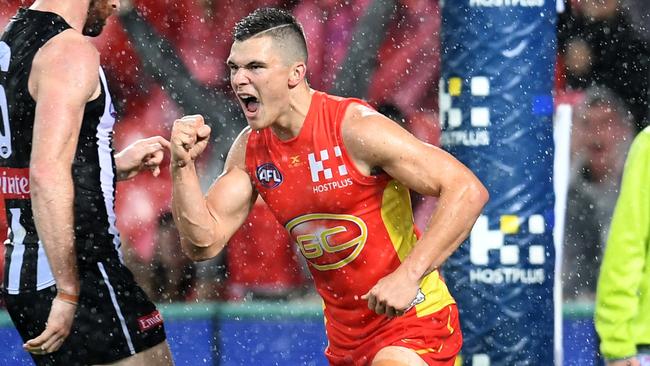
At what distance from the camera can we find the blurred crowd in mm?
7637

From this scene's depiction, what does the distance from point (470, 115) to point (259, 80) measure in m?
0.86

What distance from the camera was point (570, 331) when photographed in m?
7.84

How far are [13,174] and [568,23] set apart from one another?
184 inches

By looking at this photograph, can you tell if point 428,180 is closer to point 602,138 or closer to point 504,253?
point 504,253

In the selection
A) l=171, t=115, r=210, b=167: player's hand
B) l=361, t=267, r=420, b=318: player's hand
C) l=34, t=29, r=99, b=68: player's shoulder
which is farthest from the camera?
l=34, t=29, r=99, b=68: player's shoulder

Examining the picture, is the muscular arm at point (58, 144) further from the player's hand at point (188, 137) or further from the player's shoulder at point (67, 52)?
the player's hand at point (188, 137)

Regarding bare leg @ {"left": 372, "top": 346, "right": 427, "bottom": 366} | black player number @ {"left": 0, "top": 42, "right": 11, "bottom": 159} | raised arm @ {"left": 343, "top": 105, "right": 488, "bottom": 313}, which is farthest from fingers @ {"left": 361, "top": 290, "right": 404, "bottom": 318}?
black player number @ {"left": 0, "top": 42, "right": 11, "bottom": 159}

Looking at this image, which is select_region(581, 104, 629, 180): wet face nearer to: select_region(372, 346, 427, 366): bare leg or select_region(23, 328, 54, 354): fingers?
select_region(372, 346, 427, 366): bare leg

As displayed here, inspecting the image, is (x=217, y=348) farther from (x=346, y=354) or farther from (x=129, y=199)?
(x=346, y=354)

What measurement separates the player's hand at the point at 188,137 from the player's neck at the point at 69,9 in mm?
672

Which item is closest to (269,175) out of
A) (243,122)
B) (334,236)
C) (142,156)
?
(334,236)

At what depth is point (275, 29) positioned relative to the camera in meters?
4.62

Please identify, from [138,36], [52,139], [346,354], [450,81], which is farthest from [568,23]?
[52,139]

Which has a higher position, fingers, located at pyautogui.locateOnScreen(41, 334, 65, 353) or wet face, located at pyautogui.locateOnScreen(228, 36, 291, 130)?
wet face, located at pyautogui.locateOnScreen(228, 36, 291, 130)
